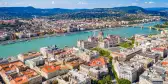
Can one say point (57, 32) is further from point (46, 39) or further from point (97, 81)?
point (97, 81)

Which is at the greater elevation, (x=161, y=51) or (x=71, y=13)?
(x=71, y=13)

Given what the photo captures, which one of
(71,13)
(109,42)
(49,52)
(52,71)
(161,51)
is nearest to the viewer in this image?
(52,71)

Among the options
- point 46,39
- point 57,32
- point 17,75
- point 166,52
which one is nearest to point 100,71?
point 17,75

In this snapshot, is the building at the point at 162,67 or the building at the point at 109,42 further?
the building at the point at 109,42

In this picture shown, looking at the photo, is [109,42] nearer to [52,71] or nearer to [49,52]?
[49,52]

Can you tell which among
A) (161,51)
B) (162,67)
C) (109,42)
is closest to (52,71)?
(162,67)

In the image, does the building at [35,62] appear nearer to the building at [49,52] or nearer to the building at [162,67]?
the building at [49,52]

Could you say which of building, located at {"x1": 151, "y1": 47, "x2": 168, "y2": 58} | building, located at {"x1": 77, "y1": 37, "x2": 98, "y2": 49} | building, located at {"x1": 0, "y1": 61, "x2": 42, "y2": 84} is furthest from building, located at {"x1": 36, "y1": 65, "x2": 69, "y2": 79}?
building, located at {"x1": 151, "y1": 47, "x2": 168, "y2": 58}

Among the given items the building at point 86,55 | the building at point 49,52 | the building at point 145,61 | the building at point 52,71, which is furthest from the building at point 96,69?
the building at point 49,52
